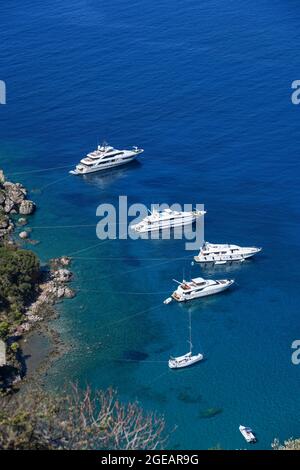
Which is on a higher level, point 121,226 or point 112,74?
point 112,74

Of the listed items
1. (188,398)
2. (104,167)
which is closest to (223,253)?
(188,398)

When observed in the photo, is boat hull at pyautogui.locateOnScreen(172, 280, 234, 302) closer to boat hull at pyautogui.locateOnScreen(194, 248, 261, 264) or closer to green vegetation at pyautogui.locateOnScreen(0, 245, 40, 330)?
boat hull at pyautogui.locateOnScreen(194, 248, 261, 264)

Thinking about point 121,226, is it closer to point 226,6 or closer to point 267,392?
point 267,392

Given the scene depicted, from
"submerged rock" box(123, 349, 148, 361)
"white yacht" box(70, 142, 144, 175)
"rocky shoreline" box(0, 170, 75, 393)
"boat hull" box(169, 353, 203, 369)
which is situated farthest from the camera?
"white yacht" box(70, 142, 144, 175)

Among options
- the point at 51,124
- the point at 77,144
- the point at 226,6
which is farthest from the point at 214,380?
the point at 226,6

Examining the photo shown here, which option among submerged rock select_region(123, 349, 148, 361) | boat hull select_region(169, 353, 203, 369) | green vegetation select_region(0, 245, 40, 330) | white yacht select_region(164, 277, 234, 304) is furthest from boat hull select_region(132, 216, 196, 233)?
boat hull select_region(169, 353, 203, 369)

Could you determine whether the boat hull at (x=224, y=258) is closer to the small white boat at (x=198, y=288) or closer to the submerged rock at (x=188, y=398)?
the small white boat at (x=198, y=288)

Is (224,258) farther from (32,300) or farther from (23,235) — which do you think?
(23,235)
